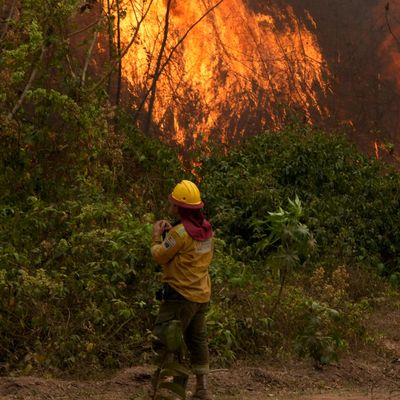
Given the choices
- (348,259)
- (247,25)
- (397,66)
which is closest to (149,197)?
(348,259)

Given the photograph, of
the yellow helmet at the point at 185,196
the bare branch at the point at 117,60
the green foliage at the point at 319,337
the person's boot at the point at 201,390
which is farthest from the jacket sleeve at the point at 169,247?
the bare branch at the point at 117,60

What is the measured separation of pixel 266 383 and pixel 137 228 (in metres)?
2.67

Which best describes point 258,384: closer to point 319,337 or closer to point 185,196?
point 319,337

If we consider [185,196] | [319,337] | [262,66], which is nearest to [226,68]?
[262,66]

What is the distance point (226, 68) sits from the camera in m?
17.1

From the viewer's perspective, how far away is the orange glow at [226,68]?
52.4 feet

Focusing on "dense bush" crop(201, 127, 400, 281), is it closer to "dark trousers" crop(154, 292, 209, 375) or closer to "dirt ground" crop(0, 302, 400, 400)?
"dirt ground" crop(0, 302, 400, 400)

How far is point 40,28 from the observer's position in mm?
11828

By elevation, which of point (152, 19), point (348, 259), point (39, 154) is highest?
point (152, 19)

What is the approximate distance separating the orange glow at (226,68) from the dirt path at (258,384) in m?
7.62

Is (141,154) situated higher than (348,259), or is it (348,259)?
(141,154)

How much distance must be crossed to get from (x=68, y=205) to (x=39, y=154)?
1.61 meters

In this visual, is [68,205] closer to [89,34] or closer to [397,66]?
[89,34]

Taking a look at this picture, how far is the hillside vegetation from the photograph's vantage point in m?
8.65
